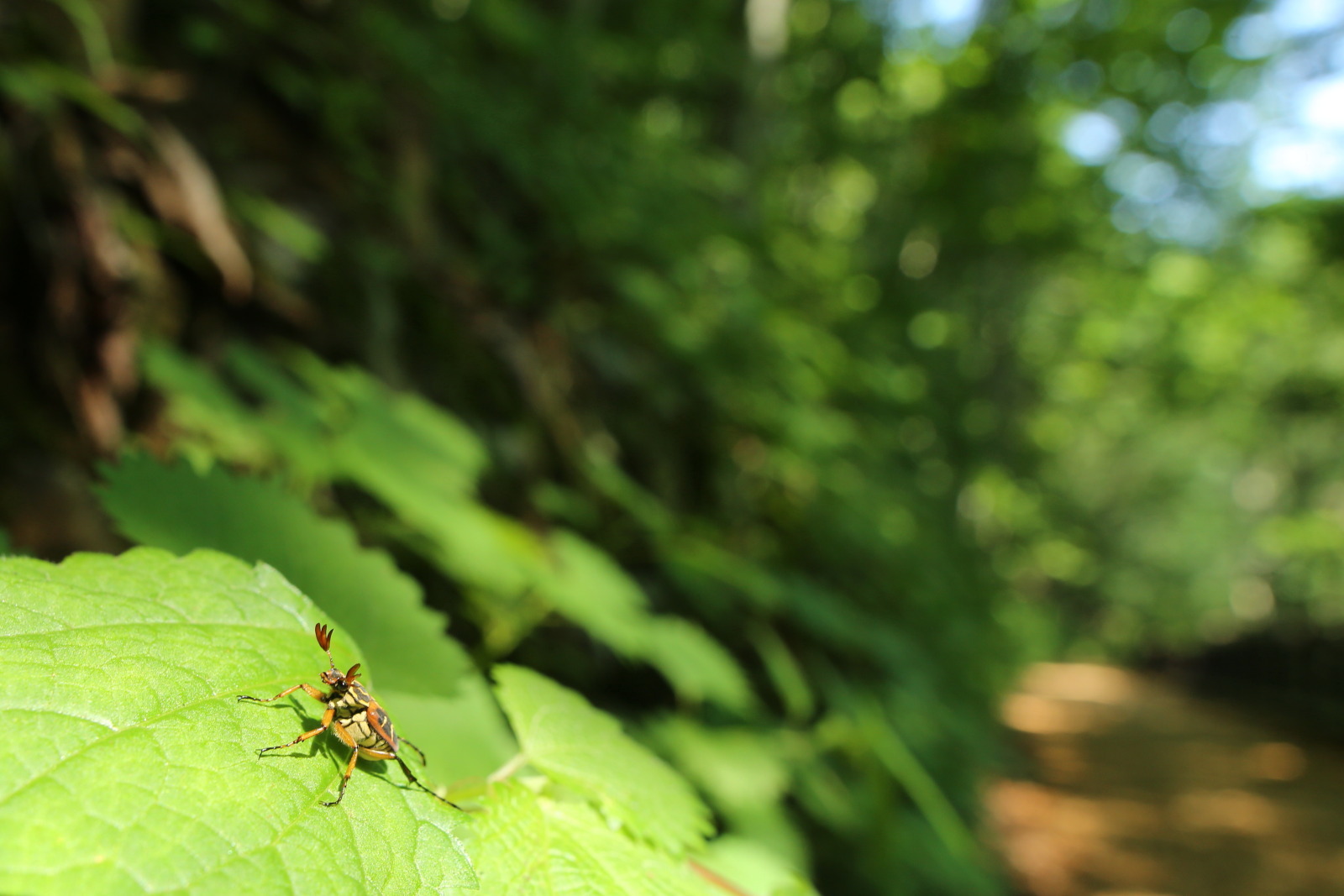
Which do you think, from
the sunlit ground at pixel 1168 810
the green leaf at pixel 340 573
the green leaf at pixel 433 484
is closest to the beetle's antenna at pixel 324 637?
the green leaf at pixel 340 573

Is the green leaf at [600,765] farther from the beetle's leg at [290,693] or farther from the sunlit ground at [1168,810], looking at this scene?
the sunlit ground at [1168,810]

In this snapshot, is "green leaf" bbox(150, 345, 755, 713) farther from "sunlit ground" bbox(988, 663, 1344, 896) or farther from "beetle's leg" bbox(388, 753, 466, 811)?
"sunlit ground" bbox(988, 663, 1344, 896)

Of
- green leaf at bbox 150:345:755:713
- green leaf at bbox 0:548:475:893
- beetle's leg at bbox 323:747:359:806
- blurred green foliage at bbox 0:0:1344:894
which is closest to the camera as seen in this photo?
green leaf at bbox 0:548:475:893

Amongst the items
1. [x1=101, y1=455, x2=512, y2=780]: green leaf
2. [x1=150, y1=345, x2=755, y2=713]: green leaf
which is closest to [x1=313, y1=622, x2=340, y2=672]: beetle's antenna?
[x1=101, y1=455, x2=512, y2=780]: green leaf

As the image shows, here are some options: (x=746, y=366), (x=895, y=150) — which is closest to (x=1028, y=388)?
(x=895, y=150)

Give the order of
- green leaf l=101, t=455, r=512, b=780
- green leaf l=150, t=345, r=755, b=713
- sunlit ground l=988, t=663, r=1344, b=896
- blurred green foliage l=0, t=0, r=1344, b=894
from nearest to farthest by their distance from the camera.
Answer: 1. green leaf l=101, t=455, r=512, b=780
2. green leaf l=150, t=345, r=755, b=713
3. blurred green foliage l=0, t=0, r=1344, b=894
4. sunlit ground l=988, t=663, r=1344, b=896

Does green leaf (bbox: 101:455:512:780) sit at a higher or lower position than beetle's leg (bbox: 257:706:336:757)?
higher
